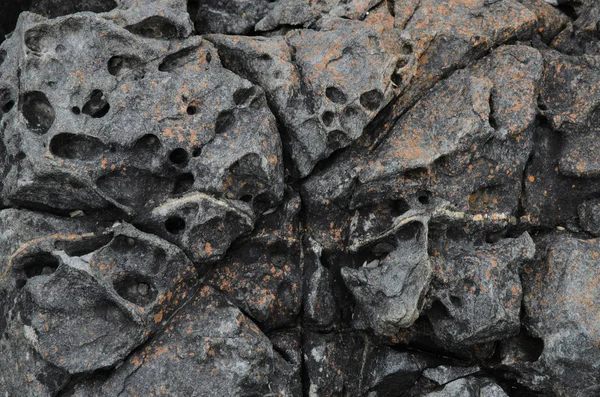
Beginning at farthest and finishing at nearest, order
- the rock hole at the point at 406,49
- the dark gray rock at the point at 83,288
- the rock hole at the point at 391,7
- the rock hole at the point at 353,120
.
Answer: the rock hole at the point at 391,7 < the rock hole at the point at 406,49 < the rock hole at the point at 353,120 < the dark gray rock at the point at 83,288

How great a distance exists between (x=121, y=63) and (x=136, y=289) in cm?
228

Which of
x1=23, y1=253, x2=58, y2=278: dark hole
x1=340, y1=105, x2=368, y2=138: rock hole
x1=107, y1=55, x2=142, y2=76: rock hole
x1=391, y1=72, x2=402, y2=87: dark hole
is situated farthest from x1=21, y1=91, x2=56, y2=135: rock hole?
x1=391, y1=72, x2=402, y2=87: dark hole

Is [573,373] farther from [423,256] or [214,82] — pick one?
[214,82]

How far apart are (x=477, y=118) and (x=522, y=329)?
7.39ft

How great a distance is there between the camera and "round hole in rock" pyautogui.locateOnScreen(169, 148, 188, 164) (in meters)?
7.05

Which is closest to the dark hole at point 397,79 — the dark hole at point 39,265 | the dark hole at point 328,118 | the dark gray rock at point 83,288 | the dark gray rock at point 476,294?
the dark hole at point 328,118

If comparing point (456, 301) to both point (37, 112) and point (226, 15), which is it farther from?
point (37, 112)

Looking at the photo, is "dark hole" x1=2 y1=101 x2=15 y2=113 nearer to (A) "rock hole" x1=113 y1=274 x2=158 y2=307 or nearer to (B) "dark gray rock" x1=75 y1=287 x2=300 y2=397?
(A) "rock hole" x1=113 y1=274 x2=158 y2=307

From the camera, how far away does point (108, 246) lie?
22.3ft

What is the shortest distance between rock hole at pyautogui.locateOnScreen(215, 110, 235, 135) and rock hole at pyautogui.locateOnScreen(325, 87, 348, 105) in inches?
41.7

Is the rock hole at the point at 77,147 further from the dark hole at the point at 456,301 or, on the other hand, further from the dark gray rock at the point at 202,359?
the dark hole at the point at 456,301

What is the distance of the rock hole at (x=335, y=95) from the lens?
298 inches

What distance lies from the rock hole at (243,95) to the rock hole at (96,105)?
1.28 metres

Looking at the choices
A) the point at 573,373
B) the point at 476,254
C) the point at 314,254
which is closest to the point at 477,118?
the point at 476,254
